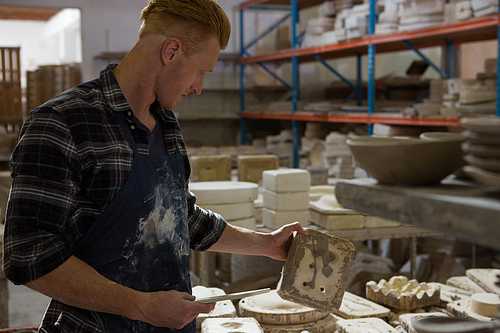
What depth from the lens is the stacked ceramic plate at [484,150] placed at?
931 millimetres

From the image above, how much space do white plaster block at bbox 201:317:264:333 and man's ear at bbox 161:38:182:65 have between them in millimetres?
1180

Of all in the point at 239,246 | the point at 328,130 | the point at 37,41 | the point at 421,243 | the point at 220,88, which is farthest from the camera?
the point at 37,41

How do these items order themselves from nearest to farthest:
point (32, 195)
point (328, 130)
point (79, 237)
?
point (32, 195)
point (79, 237)
point (328, 130)

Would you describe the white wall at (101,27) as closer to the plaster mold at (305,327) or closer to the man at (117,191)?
the plaster mold at (305,327)

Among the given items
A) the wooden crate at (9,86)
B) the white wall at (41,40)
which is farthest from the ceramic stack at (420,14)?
the white wall at (41,40)

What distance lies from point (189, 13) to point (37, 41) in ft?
50.9

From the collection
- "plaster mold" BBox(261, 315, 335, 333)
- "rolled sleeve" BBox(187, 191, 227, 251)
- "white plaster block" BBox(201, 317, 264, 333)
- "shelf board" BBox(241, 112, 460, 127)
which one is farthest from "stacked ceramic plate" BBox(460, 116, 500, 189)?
"shelf board" BBox(241, 112, 460, 127)

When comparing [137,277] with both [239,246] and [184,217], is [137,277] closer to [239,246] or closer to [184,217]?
[184,217]

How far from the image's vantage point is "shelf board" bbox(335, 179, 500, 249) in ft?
2.76

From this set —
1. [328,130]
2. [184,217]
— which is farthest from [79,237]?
[328,130]

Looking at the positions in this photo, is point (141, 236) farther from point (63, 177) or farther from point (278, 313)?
point (278, 313)

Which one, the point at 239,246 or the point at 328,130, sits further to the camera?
the point at 328,130

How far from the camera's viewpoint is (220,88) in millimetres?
9914

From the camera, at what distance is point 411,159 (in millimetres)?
1062
